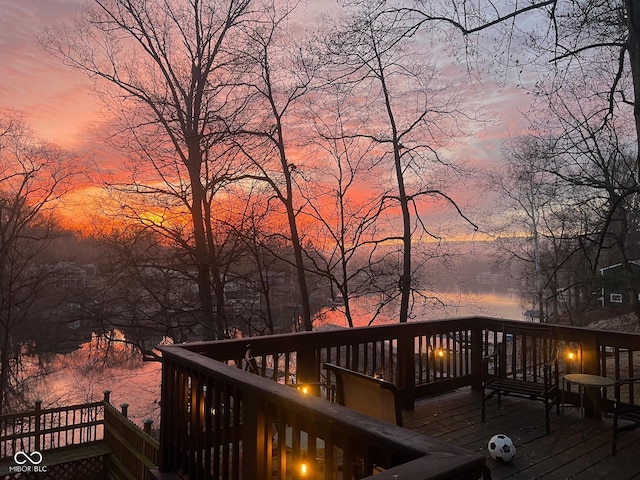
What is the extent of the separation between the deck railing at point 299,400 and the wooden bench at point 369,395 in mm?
304

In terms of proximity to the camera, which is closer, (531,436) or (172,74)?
(531,436)

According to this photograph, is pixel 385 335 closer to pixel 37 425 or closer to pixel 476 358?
pixel 476 358

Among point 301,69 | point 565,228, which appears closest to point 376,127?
point 301,69

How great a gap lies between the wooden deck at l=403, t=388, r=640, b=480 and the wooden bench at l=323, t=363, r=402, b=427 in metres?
1.34

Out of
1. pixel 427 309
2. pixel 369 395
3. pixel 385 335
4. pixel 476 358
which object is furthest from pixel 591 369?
pixel 427 309

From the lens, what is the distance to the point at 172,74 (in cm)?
1193

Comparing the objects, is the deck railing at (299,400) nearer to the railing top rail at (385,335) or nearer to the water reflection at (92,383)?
the railing top rail at (385,335)

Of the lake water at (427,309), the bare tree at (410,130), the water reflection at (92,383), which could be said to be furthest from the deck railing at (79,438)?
the bare tree at (410,130)

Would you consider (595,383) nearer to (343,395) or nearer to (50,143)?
(343,395)

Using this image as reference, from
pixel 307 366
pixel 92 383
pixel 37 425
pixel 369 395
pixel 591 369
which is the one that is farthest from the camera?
pixel 92 383

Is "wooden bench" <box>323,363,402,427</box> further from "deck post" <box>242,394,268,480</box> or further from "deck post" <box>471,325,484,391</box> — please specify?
"deck post" <box>471,325,484,391</box>

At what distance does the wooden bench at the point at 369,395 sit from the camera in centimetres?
230

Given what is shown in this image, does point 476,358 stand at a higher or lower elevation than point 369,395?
lower

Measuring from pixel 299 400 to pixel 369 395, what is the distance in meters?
1.03
